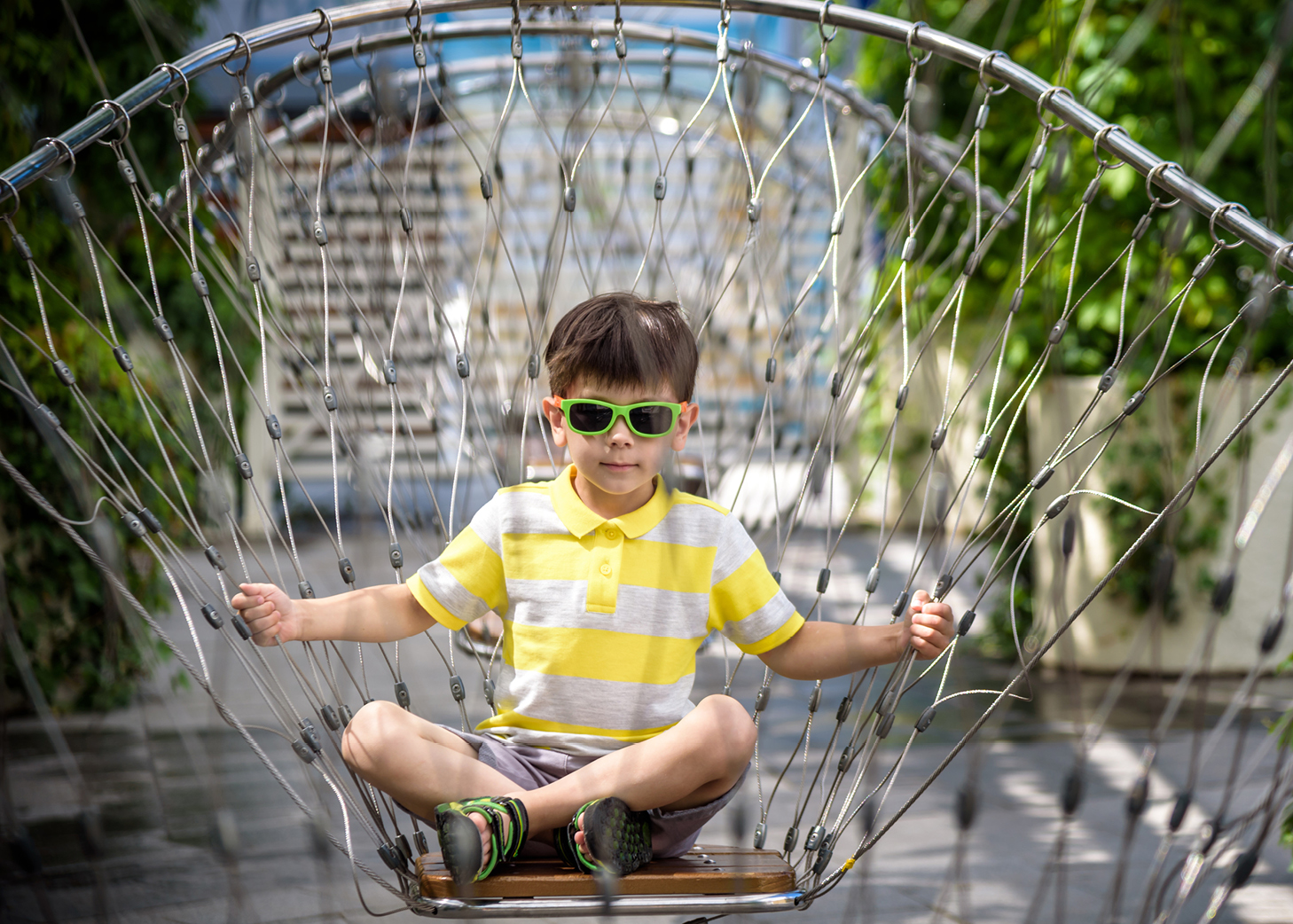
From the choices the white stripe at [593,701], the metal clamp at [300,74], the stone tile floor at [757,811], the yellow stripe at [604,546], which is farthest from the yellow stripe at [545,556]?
the metal clamp at [300,74]

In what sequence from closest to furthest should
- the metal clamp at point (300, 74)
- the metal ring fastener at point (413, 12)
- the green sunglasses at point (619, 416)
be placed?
the green sunglasses at point (619, 416) → the metal ring fastener at point (413, 12) → the metal clamp at point (300, 74)

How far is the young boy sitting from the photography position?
1.22 m

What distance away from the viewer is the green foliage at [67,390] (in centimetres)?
258

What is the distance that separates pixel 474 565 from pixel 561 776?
0.27m

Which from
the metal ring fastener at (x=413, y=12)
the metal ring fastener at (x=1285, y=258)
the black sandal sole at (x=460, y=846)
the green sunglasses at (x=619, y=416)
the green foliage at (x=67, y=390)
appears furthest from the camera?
the green foliage at (x=67, y=390)

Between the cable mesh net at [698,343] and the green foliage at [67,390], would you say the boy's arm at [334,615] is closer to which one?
the cable mesh net at [698,343]

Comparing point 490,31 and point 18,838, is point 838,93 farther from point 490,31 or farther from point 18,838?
point 18,838

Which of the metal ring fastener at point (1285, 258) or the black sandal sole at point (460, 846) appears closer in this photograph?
the black sandal sole at point (460, 846)

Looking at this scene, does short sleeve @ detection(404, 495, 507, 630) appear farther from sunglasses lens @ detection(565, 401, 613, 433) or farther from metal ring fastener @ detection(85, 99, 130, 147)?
metal ring fastener @ detection(85, 99, 130, 147)

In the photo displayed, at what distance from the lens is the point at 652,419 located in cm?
129

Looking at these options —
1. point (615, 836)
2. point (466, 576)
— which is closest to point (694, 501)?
point (466, 576)

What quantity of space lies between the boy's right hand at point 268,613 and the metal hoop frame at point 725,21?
601 millimetres

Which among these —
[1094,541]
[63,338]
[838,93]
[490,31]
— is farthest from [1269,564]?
[63,338]

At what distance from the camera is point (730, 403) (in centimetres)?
314
